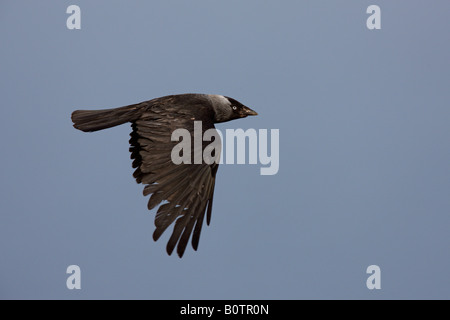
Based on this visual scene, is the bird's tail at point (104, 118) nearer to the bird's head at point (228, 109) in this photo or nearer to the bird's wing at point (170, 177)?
the bird's wing at point (170, 177)

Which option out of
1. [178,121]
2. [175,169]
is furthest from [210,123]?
[175,169]

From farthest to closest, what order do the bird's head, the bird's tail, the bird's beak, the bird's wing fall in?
1. the bird's beak
2. the bird's head
3. the bird's tail
4. the bird's wing

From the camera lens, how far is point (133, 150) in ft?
25.7

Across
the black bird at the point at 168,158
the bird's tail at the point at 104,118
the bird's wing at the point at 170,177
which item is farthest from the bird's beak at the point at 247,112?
the bird's tail at the point at 104,118

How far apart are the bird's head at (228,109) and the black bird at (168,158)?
4cm

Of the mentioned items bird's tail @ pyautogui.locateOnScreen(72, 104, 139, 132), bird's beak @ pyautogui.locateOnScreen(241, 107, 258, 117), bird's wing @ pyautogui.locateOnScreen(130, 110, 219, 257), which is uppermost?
bird's beak @ pyautogui.locateOnScreen(241, 107, 258, 117)

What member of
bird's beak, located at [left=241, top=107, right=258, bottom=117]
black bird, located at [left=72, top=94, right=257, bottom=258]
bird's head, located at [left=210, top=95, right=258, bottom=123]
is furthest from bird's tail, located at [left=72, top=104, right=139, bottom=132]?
bird's beak, located at [left=241, top=107, right=258, bottom=117]

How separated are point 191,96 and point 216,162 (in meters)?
1.13

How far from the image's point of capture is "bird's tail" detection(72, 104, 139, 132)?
26.3 feet

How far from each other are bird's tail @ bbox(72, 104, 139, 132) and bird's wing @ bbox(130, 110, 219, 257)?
152mm

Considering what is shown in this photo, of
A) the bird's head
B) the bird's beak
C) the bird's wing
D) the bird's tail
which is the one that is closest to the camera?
the bird's wing

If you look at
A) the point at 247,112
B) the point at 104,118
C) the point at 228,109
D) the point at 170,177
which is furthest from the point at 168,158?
the point at 247,112

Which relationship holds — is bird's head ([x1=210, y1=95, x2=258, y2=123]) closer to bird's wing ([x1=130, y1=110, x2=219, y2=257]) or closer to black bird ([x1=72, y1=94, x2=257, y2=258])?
black bird ([x1=72, y1=94, x2=257, y2=258])

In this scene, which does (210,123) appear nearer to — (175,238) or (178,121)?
(178,121)
